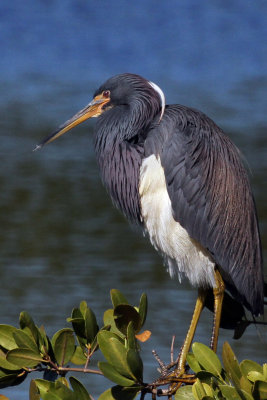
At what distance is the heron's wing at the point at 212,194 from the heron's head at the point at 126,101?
Result: 0.28 ft

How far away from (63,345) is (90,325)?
0.11 metres

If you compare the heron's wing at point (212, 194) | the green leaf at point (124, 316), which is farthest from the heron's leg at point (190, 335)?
the green leaf at point (124, 316)

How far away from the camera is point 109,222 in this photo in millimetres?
6645

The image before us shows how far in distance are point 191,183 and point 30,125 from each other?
15.2 ft

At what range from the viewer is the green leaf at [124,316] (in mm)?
3314

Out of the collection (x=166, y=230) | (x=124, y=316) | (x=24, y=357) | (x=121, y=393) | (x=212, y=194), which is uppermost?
(x=212, y=194)

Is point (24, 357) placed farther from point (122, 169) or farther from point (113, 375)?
point (122, 169)

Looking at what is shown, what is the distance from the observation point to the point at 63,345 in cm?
327

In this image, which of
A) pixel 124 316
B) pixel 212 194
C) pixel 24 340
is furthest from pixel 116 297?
pixel 212 194

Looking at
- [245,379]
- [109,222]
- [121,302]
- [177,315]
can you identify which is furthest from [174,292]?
[245,379]

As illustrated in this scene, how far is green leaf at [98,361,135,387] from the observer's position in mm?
3082

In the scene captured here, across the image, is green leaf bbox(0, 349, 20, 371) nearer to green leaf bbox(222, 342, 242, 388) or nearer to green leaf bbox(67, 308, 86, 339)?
green leaf bbox(67, 308, 86, 339)

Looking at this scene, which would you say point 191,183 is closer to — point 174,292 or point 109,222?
point 174,292

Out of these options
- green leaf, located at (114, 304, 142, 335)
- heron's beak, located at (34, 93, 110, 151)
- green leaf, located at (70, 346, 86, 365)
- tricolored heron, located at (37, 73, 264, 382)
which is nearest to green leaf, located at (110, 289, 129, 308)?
green leaf, located at (114, 304, 142, 335)
